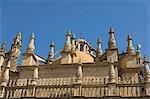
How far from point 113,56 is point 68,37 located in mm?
4792

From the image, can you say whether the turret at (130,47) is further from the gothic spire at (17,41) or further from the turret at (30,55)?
the gothic spire at (17,41)

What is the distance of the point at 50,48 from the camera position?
3156 centimetres

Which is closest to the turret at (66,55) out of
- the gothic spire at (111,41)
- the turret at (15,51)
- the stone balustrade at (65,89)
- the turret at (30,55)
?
the turret at (30,55)

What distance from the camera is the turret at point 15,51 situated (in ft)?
102

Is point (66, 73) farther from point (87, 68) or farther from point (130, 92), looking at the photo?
point (130, 92)

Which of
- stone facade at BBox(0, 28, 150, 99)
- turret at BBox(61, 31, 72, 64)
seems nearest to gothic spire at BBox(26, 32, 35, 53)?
stone facade at BBox(0, 28, 150, 99)

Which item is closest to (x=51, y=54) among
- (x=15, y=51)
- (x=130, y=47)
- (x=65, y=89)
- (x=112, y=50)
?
(x=15, y=51)

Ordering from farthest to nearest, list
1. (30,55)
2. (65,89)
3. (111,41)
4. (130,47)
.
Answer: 1. (30,55)
2. (130,47)
3. (111,41)
4. (65,89)

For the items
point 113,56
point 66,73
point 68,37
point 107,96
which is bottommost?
point 107,96

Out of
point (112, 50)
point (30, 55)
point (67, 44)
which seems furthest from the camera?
point (67, 44)

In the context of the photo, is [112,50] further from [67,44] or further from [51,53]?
[51,53]

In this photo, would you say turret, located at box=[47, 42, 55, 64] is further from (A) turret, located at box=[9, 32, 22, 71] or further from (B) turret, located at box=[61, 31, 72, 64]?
(B) turret, located at box=[61, 31, 72, 64]

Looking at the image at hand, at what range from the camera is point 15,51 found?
3183 cm

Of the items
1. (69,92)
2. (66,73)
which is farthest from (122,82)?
(66,73)
